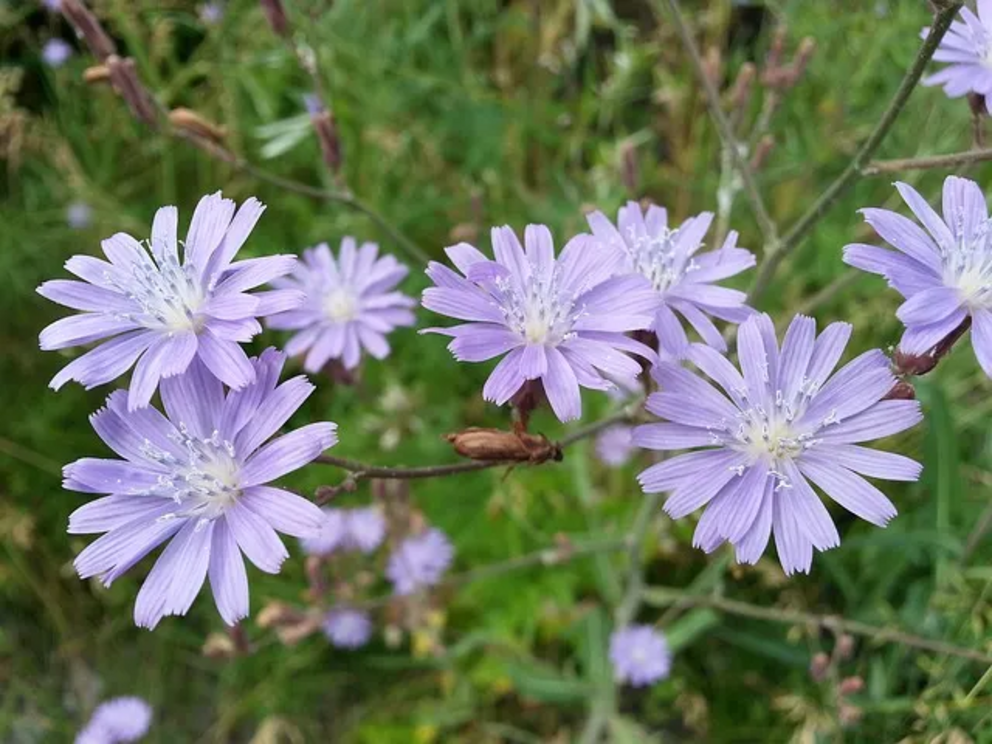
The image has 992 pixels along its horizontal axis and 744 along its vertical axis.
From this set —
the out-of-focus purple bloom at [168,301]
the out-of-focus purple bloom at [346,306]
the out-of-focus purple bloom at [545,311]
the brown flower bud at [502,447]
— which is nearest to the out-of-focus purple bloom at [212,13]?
the out-of-focus purple bloom at [346,306]

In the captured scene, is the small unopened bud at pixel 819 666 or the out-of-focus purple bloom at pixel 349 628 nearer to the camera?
the small unopened bud at pixel 819 666

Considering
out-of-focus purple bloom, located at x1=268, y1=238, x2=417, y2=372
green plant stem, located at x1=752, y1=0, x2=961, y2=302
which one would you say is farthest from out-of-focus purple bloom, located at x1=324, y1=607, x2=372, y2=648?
green plant stem, located at x1=752, y1=0, x2=961, y2=302

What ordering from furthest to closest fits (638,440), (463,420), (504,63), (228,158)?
(504,63) < (463,420) < (228,158) < (638,440)

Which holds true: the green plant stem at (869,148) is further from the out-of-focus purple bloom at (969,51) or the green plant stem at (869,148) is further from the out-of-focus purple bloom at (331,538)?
the out-of-focus purple bloom at (331,538)

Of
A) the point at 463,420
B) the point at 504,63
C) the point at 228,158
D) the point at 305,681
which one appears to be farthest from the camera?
the point at 504,63

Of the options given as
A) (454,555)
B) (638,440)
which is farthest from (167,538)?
(454,555)

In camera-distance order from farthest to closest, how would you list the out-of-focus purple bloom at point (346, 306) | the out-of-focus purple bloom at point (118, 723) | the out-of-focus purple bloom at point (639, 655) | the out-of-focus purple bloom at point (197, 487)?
the out-of-focus purple bloom at point (118, 723) < the out-of-focus purple bloom at point (639, 655) < the out-of-focus purple bloom at point (346, 306) < the out-of-focus purple bloom at point (197, 487)

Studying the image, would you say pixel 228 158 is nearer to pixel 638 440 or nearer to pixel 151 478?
pixel 151 478
